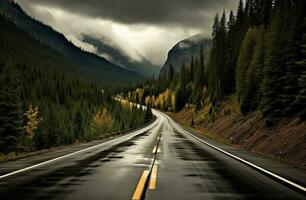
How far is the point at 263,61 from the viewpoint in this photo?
43094 millimetres

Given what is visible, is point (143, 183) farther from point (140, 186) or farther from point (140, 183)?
point (140, 186)

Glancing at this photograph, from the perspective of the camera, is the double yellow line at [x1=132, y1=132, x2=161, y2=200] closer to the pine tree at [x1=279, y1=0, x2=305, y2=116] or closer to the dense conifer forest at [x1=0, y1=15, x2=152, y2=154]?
the dense conifer forest at [x1=0, y1=15, x2=152, y2=154]

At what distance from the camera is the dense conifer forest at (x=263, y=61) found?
26.9m

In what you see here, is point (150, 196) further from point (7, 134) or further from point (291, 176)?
point (7, 134)

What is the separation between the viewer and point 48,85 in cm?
16512

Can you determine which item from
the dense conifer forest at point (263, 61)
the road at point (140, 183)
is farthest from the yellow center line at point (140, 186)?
the dense conifer forest at point (263, 61)

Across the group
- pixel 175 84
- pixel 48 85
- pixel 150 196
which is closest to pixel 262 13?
pixel 150 196

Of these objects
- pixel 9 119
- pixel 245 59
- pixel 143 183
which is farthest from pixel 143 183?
pixel 245 59

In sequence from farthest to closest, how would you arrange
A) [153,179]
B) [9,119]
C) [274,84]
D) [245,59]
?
[245,59]
[9,119]
[274,84]
[153,179]

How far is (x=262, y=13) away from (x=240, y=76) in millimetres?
21064

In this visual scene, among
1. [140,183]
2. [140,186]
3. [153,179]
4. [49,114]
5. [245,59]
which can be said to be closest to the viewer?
[140,186]

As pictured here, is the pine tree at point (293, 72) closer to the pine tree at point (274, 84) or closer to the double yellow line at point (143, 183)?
the pine tree at point (274, 84)

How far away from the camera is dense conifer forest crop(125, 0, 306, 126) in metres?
26.9

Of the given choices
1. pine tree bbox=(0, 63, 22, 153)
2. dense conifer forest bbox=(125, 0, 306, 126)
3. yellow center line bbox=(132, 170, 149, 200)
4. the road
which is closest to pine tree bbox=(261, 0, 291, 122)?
dense conifer forest bbox=(125, 0, 306, 126)
